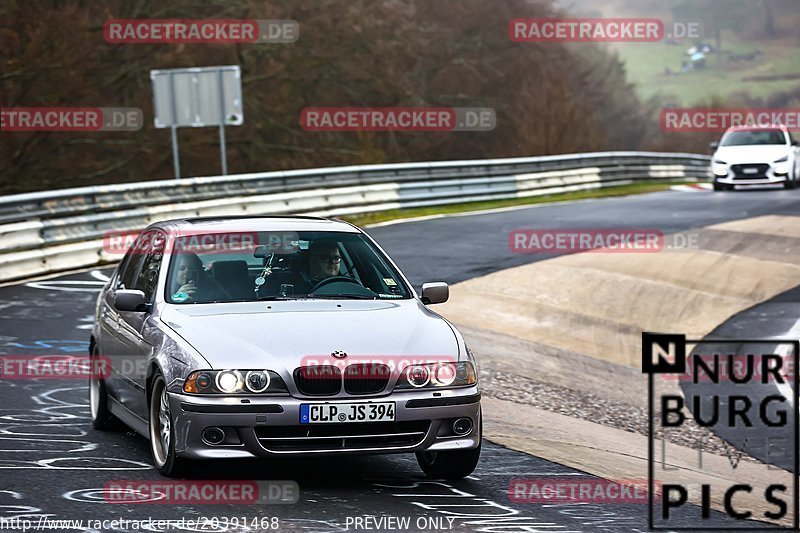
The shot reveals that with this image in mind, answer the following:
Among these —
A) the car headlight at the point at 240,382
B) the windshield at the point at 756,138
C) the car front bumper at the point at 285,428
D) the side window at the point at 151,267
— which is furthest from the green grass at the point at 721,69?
the car headlight at the point at 240,382

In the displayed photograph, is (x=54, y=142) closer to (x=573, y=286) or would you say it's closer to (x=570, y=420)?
(x=573, y=286)

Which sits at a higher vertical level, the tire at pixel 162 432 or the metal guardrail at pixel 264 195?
the metal guardrail at pixel 264 195

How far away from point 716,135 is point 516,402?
78.4 metres

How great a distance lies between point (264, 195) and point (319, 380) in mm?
17153

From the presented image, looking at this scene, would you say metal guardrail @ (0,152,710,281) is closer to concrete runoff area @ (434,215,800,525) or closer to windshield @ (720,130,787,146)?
windshield @ (720,130,787,146)

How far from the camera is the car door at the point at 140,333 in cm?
805

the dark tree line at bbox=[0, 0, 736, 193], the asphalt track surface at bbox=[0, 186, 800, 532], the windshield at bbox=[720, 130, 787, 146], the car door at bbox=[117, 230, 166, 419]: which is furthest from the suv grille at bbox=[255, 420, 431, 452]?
the windshield at bbox=[720, 130, 787, 146]

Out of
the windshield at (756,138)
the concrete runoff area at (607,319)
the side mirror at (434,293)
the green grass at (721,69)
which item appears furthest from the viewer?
the green grass at (721,69)

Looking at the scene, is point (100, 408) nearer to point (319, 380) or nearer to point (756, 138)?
point (319, 380)

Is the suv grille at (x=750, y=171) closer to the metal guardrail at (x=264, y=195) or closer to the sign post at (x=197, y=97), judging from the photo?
the metal guardrail at (x=264, y=195)

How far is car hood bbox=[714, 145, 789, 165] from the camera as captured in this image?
108 feet

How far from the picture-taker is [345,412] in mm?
7094

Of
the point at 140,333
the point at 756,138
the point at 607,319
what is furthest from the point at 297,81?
the point at 140,333

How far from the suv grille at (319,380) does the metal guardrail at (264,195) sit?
11270mm
